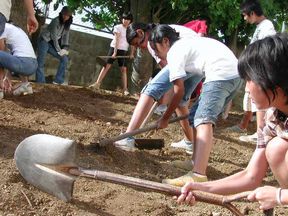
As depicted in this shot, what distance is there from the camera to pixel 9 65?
16.8ft

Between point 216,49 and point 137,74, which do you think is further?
point 137,74

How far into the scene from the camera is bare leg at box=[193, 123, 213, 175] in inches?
140

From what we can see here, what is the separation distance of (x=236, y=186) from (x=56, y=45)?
5898 millimetres

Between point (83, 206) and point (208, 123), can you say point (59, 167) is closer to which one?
point (83, 206)

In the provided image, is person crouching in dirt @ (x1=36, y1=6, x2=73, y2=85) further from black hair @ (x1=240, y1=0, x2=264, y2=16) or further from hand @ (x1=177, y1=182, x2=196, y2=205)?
hand @ (x1=177, y1=182, x2=196, y2=205)

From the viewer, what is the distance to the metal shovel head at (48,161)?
2623mm

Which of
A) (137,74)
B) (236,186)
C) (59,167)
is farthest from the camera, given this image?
(137,74)

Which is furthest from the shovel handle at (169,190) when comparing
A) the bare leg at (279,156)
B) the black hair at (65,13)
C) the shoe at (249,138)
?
the black hair at (65,13)

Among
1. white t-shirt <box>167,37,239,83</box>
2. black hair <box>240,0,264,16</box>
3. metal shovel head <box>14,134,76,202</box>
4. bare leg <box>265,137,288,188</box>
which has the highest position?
black hair <box>240,0,264,16</box>

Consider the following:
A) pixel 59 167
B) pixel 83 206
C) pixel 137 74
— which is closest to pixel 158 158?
pixel 83 206

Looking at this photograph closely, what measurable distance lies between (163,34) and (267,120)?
1.66 metres

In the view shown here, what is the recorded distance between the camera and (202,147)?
3584 mm

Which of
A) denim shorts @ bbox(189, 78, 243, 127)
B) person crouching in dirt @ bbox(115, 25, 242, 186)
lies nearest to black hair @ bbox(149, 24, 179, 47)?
person crouching in dirt @ bbox(115, 25, 242, 186)

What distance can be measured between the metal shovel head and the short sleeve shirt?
2.94 ft
